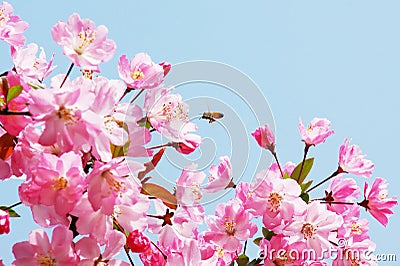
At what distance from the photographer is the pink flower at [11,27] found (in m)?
1.20

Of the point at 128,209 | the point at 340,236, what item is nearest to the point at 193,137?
the point at 128,209

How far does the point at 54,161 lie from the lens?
35.5 inches

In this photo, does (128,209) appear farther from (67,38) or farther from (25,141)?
(67,38)

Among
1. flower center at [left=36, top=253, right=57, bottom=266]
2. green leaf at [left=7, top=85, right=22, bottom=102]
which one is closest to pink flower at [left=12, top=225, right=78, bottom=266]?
flower center at [left=36, top=253, right=57, bottom=266]

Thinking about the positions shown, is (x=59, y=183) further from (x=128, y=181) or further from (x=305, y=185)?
(x=305, y=185)

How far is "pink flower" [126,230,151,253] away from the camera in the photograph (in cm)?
112

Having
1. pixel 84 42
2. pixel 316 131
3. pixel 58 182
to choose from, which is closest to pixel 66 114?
pixel 58 182

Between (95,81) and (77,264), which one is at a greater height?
(95,81)

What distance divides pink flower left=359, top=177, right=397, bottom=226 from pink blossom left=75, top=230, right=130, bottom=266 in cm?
71

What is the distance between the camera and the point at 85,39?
1.06 metres

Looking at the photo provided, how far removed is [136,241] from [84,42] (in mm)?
407

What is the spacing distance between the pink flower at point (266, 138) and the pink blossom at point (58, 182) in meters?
0.60

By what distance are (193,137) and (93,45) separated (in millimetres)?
304

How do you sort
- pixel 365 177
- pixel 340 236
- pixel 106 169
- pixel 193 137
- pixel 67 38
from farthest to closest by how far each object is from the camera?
pixel 365 177, pixel 340 236, pixel 193 137, pixel 67 38, pixel 106 169
